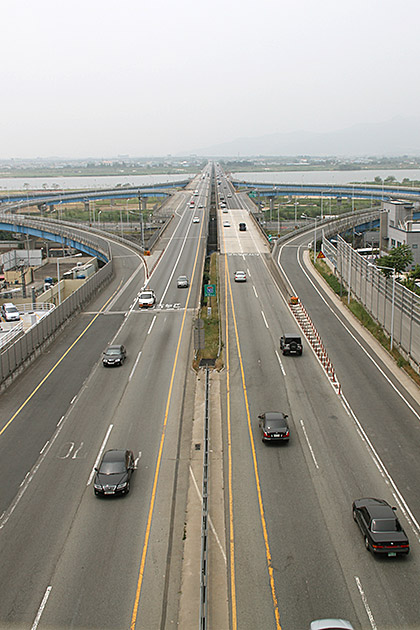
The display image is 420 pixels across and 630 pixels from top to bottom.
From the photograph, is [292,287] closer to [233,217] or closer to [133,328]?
[133,328]

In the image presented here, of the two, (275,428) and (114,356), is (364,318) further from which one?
(275,428)

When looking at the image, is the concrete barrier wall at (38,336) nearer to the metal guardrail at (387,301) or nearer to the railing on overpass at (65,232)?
the metal guardrail at (387,301)

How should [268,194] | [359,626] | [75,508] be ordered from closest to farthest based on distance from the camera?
[359,626] → [75,508] → [268,194]

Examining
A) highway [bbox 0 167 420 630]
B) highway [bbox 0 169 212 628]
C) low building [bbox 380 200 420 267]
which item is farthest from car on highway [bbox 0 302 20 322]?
low building [bbox 380 200 420 267]

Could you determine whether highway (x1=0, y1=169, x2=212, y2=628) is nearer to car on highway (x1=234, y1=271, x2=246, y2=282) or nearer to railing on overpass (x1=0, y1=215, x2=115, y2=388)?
railing on overpass (x1=0, y1=215, x2=115, y2=388)

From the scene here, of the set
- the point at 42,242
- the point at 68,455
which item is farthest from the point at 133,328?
the point at 42,242

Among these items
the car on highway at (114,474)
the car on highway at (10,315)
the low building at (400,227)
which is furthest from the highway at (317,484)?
the low building at (400,227)
